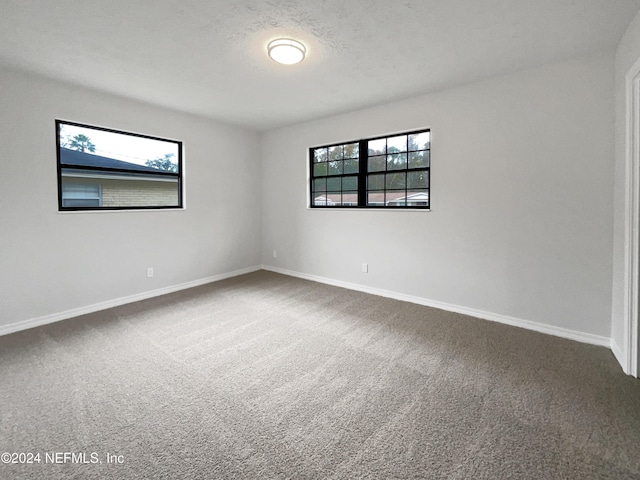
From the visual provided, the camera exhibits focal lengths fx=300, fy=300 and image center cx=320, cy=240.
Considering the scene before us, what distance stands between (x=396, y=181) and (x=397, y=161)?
27cm

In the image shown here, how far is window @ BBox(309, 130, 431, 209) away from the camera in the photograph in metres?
3.85

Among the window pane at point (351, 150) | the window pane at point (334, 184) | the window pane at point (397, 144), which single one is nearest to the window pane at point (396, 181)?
the window pane at point (397, 144)

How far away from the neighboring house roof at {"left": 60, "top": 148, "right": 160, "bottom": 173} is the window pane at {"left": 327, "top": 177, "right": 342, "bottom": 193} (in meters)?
2.69

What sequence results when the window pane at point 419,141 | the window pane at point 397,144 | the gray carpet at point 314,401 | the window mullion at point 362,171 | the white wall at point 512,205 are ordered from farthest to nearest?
the window mullion at point 362,171 < the window pane at point 397,144 < the window pane at point 419,141 < the white wall at point 512,205 < the gray carpet at point 314,401

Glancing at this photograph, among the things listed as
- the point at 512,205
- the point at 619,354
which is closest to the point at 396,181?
the point at 512,205

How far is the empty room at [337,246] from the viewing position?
5.56 ft

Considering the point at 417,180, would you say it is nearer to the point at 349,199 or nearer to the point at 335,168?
the point at 349,199

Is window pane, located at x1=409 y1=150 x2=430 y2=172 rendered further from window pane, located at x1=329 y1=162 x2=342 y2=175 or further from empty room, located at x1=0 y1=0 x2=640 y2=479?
window pane, located at x1=329 y1=162 x2=342 y2=175

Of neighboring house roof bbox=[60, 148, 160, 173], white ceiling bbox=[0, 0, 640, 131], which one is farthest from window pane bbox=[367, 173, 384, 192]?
neighboring house roof bbox=[60, 148, 160, 173]

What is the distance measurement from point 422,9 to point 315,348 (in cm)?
276

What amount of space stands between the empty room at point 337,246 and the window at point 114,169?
0.9 inches

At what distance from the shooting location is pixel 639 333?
7.10ft

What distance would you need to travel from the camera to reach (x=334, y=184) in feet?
15.7

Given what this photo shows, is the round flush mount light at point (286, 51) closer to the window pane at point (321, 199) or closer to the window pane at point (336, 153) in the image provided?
the window pane at point (336, 153)
